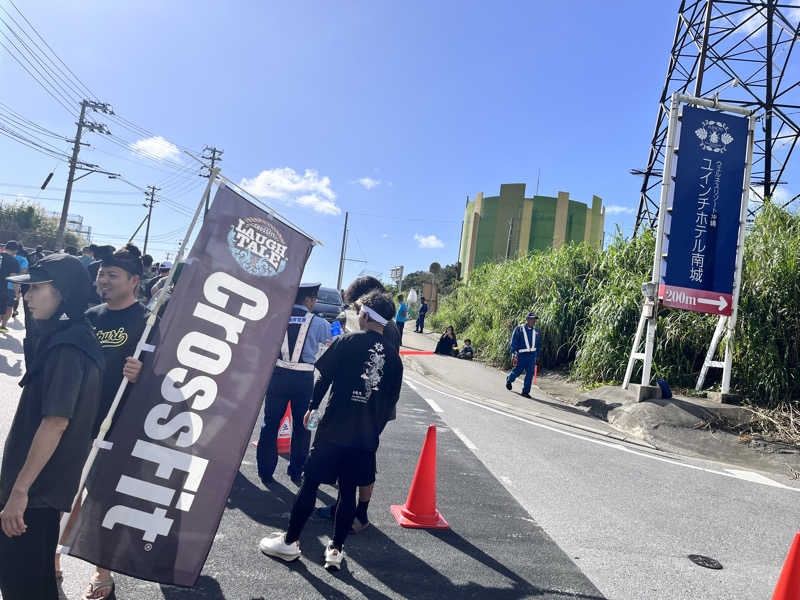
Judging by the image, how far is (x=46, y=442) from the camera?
2.13 m

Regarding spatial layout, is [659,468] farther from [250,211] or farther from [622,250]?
[622,250]

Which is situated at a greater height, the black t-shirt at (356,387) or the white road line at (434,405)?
the black t-shirt at (356,387)

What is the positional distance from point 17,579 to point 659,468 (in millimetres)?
6966

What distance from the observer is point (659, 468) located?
6.98m

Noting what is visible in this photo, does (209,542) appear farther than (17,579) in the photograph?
Yes

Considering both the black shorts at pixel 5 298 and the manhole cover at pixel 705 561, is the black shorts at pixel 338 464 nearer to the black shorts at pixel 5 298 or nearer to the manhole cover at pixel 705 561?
the manhole cover at pixel 705 561

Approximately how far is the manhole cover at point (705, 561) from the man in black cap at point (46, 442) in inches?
168

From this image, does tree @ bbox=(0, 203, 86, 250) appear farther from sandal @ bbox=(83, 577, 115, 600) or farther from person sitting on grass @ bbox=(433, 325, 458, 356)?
sandal @ bbox=(83, 577, 115, 600)

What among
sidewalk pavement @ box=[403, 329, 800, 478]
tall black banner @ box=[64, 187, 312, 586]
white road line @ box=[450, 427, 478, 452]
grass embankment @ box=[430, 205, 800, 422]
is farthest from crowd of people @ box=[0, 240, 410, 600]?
grass embankment @ box=[430, 205, 800, 422]

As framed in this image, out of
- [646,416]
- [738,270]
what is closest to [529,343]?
[646,416]

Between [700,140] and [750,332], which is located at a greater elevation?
[700,140]

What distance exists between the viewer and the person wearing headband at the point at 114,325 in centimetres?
283

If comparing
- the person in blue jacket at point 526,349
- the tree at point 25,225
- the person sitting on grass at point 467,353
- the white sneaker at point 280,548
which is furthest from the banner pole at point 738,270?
the tree at point 25,225

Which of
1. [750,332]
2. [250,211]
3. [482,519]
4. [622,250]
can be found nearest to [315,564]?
[482,519]
